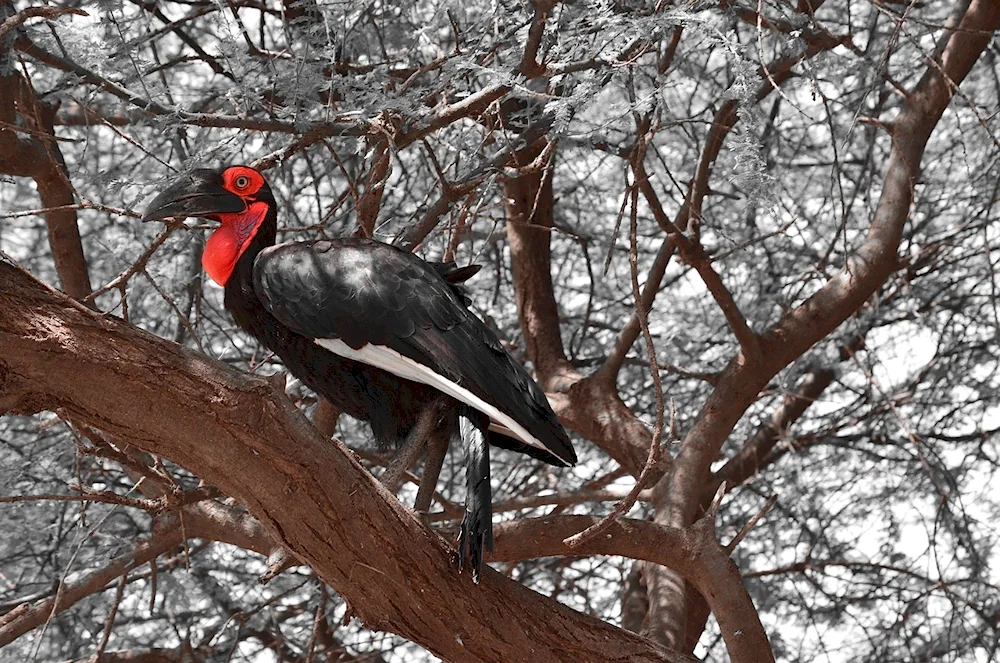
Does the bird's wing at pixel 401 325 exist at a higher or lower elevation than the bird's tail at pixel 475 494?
higher

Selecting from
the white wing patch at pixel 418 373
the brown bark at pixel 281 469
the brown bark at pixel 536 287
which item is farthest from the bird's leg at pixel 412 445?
the brown bark at pixel 536 287

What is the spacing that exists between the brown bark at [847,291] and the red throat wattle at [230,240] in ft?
4.59

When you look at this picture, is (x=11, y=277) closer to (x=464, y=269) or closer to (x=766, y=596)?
(x=464, y=269)

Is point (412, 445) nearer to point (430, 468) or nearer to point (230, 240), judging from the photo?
point (430, 468)

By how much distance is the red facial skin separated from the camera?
2951 mm

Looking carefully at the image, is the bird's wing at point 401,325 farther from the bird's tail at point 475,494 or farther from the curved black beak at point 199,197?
the curved black beak at point 199,197

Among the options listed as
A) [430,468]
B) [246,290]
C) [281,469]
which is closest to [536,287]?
[430,468]

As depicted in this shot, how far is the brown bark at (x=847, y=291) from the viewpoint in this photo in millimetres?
3525

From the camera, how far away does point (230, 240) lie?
297 cm

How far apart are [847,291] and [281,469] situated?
80.6 inches

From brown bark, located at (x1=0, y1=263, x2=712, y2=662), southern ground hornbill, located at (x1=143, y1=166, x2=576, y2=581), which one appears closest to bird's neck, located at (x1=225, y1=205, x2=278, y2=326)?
southern ground hornbill, located at (x1=143, y1=166, x2=576, y2=581)

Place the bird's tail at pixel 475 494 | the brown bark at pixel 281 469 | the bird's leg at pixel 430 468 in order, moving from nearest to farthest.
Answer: the brown bark at pixel 281 469
the bird's tail at pixel 475 494
the bird's leg at pixel 430 468

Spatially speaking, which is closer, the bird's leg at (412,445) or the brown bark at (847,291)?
the bird's leg at (412,445)

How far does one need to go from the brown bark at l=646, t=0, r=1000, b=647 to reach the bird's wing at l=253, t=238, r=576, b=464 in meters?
0.87
